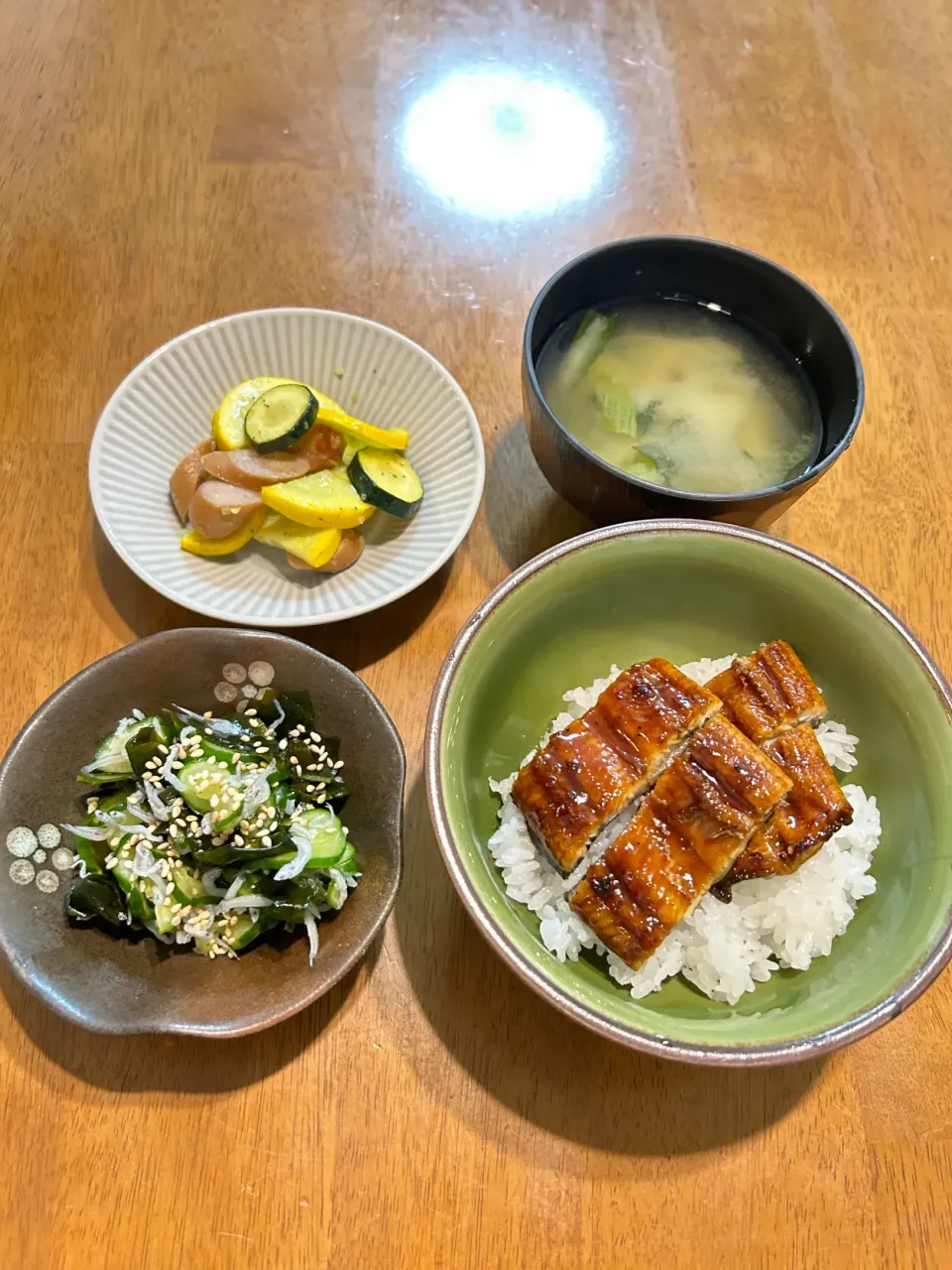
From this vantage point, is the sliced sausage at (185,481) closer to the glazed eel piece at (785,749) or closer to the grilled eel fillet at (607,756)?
the grilled eel fillet at (607,756)

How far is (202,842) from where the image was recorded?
4.91 feet

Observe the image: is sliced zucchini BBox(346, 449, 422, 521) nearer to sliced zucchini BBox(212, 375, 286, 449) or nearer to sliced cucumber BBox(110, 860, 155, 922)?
sliced zucchini BBox(212, 375, 286, 449)

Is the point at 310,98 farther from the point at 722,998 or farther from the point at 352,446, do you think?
the point at 722,998

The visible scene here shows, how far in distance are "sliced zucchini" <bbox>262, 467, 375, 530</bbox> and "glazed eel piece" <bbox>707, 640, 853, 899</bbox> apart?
0.81m

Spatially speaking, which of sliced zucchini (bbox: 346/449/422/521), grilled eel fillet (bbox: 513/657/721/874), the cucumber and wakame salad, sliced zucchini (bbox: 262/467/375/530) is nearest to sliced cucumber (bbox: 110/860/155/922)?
the cucumber and wakame salad

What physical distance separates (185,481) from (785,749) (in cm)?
130

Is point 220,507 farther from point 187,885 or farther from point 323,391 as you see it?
point 187,885

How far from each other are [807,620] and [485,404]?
0.95m

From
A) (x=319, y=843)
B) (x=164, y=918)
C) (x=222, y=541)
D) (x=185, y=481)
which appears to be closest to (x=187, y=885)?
(x=164, y=918)

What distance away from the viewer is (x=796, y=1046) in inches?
46.8

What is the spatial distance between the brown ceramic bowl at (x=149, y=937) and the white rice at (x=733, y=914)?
0.22 m

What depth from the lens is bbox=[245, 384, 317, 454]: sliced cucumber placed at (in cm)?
187

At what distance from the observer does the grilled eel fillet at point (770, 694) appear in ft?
5.05

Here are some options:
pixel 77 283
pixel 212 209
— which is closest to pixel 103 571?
pixel 77 283
